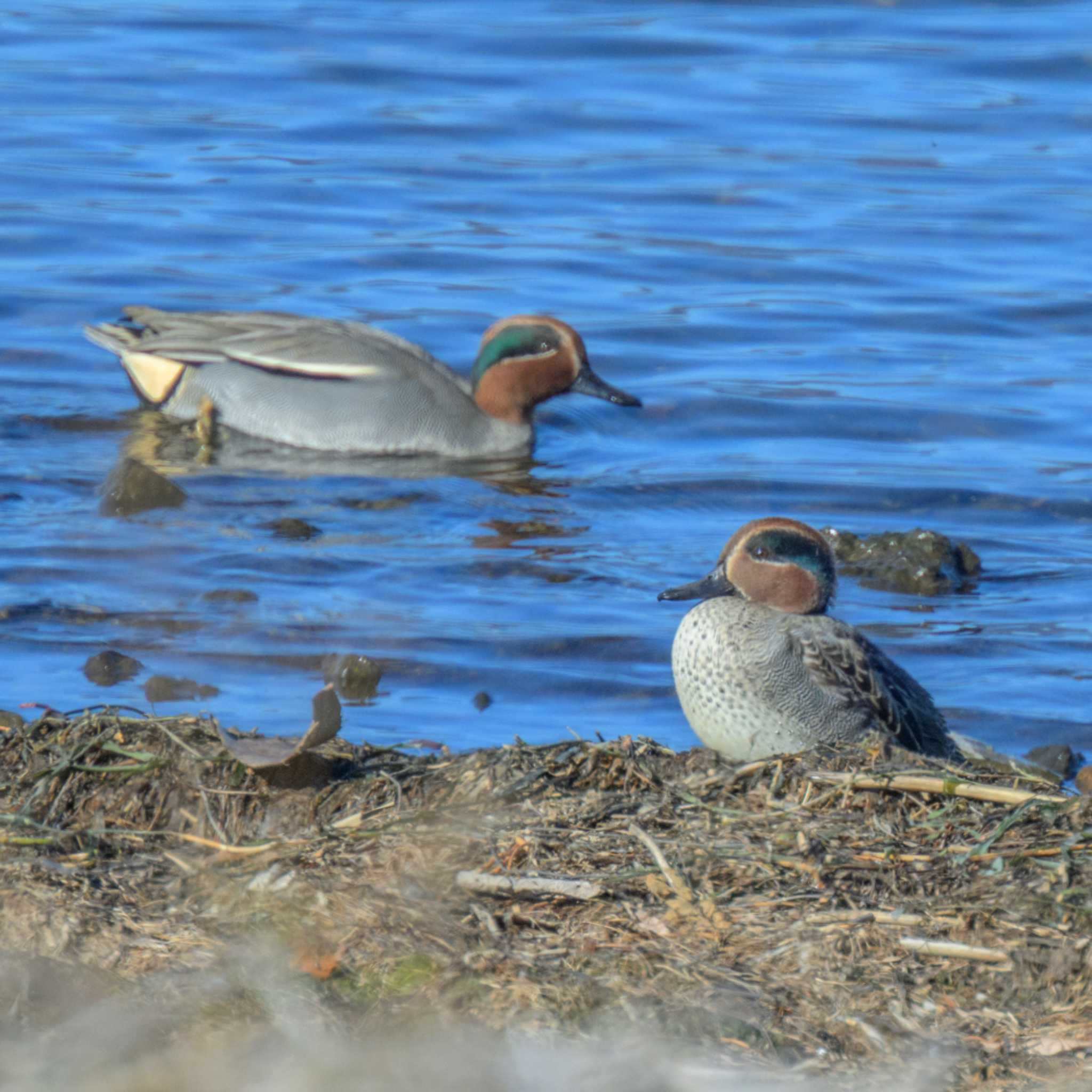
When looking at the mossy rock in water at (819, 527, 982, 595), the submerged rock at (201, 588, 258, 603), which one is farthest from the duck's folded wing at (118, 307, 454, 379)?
the mossy rock in water at (819, 527, 982, 595)

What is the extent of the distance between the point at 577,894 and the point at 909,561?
14.1 ft

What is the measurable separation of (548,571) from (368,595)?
82 cm

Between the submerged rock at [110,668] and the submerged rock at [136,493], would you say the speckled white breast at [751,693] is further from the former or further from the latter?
the submerged rock at [136,493]

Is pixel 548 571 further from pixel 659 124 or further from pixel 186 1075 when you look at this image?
pixel 659 124

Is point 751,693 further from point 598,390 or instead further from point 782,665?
point 598,390

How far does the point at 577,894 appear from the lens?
3623 mm

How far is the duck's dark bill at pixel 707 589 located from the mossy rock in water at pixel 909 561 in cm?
195

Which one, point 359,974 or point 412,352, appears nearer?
point 359,974

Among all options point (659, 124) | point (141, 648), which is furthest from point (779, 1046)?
point (659, 124)

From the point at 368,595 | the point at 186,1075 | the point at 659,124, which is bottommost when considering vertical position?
the point at 368,595

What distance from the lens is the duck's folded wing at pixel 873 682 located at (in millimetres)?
5203

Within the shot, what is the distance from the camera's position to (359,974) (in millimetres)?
3375

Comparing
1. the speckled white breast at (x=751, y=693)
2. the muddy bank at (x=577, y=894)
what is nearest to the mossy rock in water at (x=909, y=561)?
the speckled white breast at (x=751, y=693)

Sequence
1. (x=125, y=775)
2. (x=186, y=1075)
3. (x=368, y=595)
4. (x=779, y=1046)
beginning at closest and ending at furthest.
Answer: (x=186, y=1075)
(x=779, y=1046)
(x=125, y=775)
(x=368, y=595)
